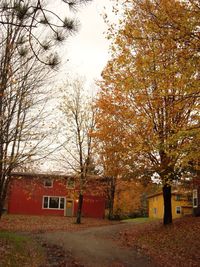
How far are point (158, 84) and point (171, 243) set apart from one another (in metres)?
7.63

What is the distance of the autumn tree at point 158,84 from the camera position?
34.2 feet

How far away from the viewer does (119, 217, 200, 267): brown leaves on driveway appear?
1248 centimetres

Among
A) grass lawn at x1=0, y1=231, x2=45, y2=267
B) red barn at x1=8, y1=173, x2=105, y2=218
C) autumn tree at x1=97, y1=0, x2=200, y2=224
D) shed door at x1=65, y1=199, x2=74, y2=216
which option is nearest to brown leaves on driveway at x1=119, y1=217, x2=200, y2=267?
autumn tree at x1=97, y1=0, x2=200, y2=224

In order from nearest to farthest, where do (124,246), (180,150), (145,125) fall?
(180,150) → (124,246) → (145,125)

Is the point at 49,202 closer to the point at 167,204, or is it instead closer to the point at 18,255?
the point at 167,204

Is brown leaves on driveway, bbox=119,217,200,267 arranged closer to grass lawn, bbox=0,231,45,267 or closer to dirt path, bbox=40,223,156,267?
dirt path, bbox=40,223,156,267

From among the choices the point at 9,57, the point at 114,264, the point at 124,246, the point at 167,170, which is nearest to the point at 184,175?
the point at 167,170

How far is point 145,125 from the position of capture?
16953 mm

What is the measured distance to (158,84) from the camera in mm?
12773

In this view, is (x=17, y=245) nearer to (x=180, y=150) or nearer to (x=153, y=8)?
(x=180, y=150)

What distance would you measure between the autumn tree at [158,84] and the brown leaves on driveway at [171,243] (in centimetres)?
228

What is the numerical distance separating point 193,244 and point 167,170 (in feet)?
13.7

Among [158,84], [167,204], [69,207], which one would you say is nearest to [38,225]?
[167,204]

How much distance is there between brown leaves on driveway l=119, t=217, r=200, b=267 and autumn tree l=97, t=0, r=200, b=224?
2.28m
